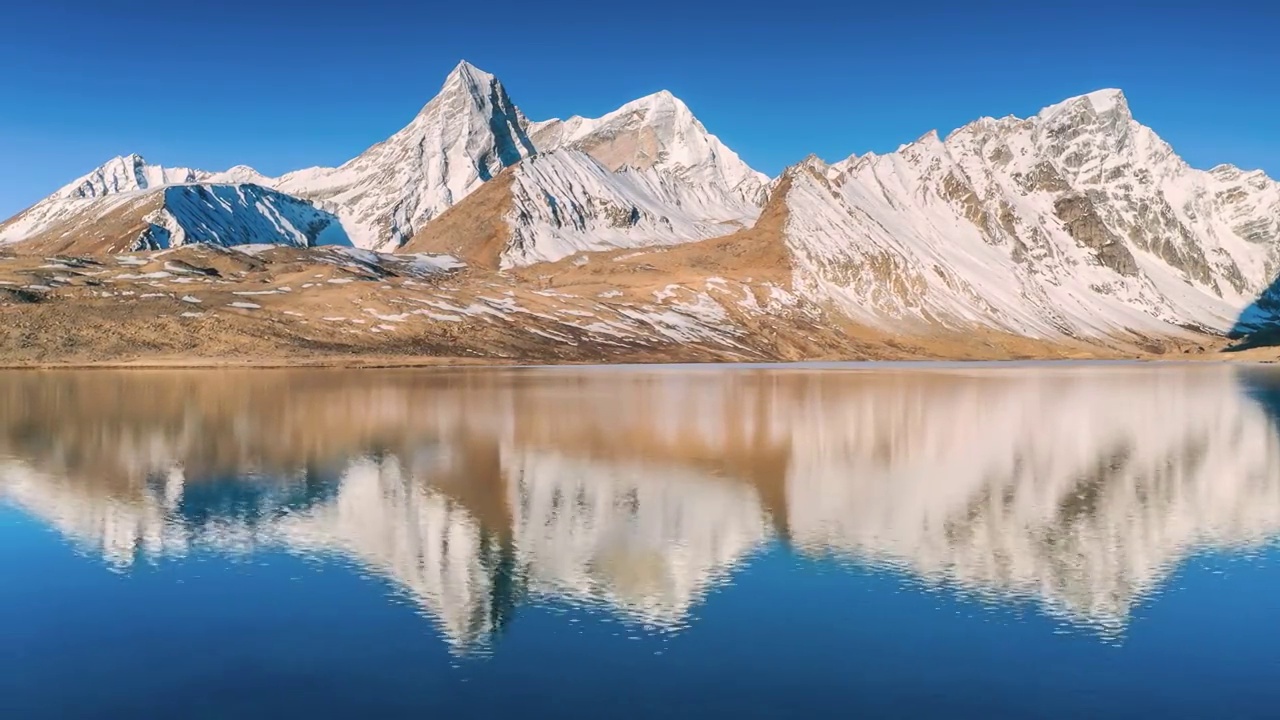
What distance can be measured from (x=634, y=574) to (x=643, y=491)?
15.9 meters

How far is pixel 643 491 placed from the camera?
165 ft

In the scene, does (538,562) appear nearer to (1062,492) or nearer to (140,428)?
(1062,492)

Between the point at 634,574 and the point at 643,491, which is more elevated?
the point at 643,491

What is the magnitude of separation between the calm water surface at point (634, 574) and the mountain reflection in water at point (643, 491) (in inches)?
10.0

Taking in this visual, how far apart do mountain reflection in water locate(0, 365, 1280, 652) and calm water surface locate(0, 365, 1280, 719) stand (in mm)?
255

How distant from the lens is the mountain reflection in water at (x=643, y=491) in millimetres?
34781

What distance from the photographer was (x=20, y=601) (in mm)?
30812

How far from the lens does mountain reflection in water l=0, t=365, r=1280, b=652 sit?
34781 millimetres

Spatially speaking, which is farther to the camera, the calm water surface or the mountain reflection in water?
the mountain reflection in water

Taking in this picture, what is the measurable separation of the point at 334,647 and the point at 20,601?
11.1 meters

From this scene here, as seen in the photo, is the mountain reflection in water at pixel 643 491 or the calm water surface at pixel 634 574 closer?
the calm water surface at pixel 634 574

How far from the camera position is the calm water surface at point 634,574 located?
24.0 m

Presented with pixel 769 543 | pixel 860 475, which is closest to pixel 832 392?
pixel 860 475

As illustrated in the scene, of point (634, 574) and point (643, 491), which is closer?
point (634, 574)
